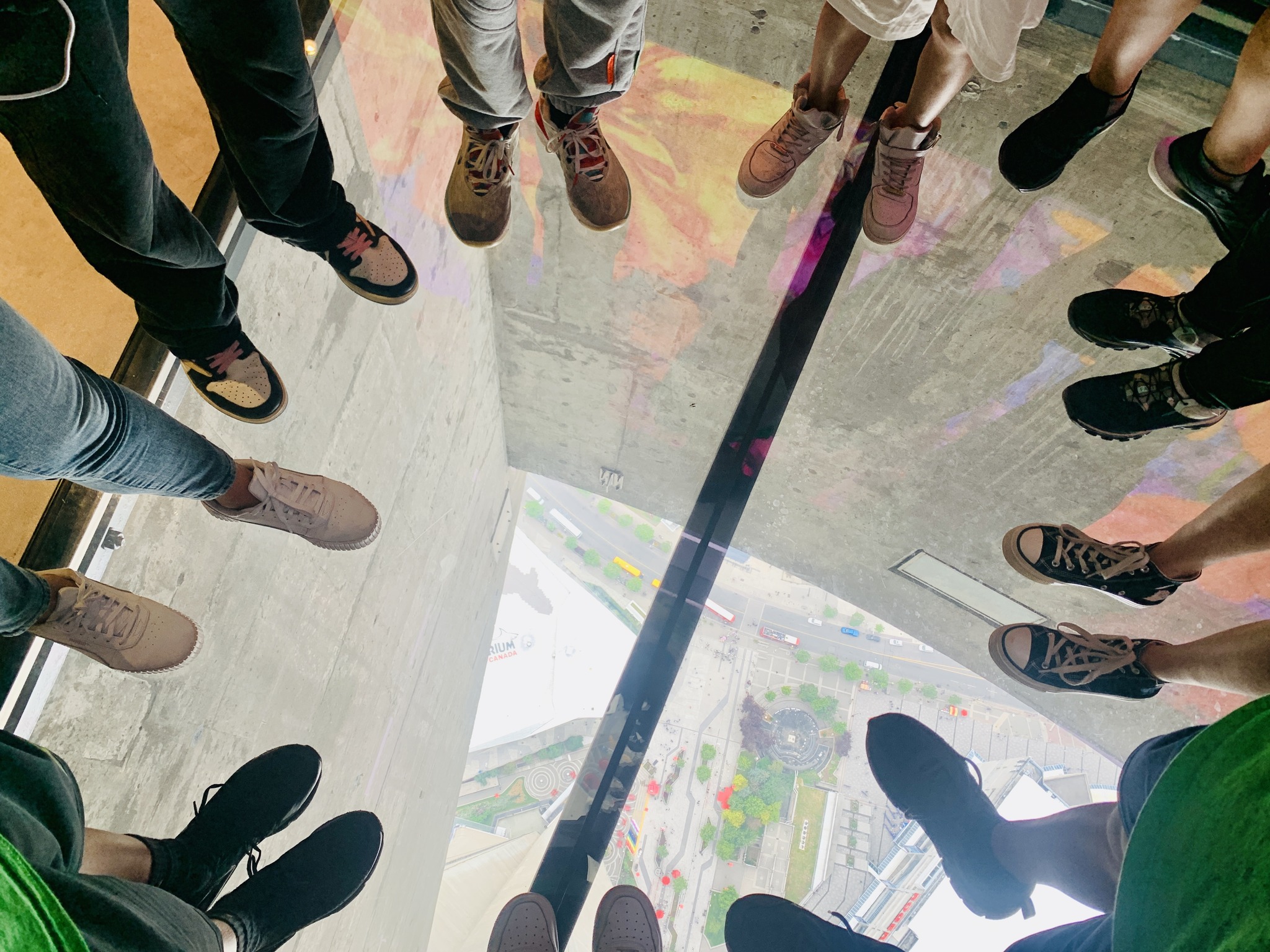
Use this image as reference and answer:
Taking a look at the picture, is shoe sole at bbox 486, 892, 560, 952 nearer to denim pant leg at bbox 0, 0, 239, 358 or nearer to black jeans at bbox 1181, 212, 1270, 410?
denim pant leg at bbox 0, 0, 239, 358

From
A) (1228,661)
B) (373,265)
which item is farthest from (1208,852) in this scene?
(373,265)

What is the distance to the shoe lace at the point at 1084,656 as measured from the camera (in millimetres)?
1424

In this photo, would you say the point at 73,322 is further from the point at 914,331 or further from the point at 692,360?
the point at 914,331

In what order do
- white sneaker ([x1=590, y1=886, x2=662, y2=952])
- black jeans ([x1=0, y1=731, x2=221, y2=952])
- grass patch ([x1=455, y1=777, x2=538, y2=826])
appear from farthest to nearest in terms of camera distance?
grass patch ([x1=455, y1=777, x2=538, y2=826])
white sneaker ([x1=590, y1=886, x2=662, y2=952])
black jeans ([x1=0, y1=731, x2=221, y2=952])

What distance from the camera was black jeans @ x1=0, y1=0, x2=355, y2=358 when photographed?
0.69 m

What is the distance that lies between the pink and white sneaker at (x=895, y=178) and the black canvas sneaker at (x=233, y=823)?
→ 1988 millimetres

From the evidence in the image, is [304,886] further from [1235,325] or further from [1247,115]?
[1247,115]

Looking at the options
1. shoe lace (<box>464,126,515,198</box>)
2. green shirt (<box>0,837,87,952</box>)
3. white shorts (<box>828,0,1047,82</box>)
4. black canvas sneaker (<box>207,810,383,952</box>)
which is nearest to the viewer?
green shirt (<box>0,837,87,952</box>)

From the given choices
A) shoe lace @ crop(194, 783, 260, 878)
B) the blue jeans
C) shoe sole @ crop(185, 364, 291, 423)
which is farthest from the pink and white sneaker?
shoe lace @ crop(194, 783, 260, 878)

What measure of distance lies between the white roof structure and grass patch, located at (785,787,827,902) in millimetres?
1232

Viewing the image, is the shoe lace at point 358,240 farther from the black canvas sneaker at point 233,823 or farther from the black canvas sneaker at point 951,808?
the black canvas sneaker at point 951,808

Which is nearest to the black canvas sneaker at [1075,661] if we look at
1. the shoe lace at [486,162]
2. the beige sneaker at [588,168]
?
the beige sneaker at [588,168]

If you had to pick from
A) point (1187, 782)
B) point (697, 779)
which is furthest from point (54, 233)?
point (697, 779)

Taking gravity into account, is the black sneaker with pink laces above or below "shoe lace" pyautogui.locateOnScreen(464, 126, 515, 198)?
below
